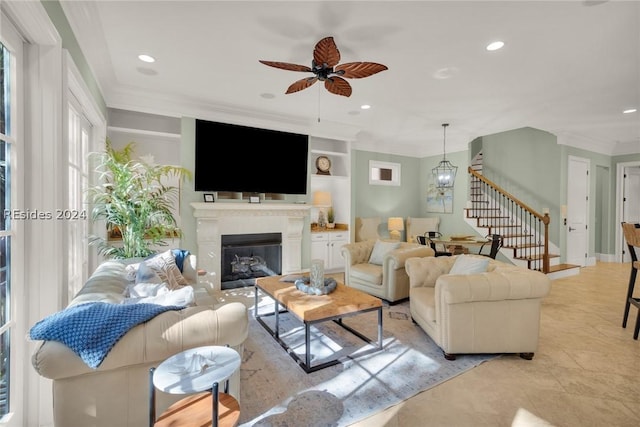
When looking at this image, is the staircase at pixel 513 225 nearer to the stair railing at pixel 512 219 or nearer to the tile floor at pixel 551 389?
the stair railing at pixel 512 219

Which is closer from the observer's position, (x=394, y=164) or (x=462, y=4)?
(x=462, y=4)

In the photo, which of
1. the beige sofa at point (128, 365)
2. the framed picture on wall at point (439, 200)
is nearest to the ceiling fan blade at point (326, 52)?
the beige sofa at point (128, 365)

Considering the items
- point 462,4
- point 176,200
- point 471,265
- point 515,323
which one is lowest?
point 515,323

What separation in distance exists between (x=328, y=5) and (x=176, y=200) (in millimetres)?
3362

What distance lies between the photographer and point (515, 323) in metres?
2.48

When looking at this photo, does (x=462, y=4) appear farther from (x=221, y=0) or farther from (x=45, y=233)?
(x=45, y=233)

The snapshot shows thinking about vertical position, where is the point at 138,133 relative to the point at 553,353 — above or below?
above

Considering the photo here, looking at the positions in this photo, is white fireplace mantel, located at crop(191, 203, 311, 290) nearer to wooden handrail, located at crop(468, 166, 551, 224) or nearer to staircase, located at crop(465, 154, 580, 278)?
wooden handrail, located at crop(468, 166, 551, 224)

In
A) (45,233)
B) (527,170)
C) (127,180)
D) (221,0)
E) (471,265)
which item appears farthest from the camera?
(527,170)

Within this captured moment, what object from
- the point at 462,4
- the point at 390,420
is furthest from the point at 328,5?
the point at 390,420

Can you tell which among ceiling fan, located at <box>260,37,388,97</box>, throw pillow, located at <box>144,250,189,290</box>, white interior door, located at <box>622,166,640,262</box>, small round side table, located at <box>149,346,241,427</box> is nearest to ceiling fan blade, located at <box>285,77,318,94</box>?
ceiling fan, located at <box>260,37,388,97</box>

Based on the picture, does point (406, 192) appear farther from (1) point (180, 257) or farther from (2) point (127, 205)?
(2) point (127, 205)

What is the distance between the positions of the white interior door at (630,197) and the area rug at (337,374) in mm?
6954

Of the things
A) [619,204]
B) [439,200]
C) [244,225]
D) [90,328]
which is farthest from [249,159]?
A: [619,204]
